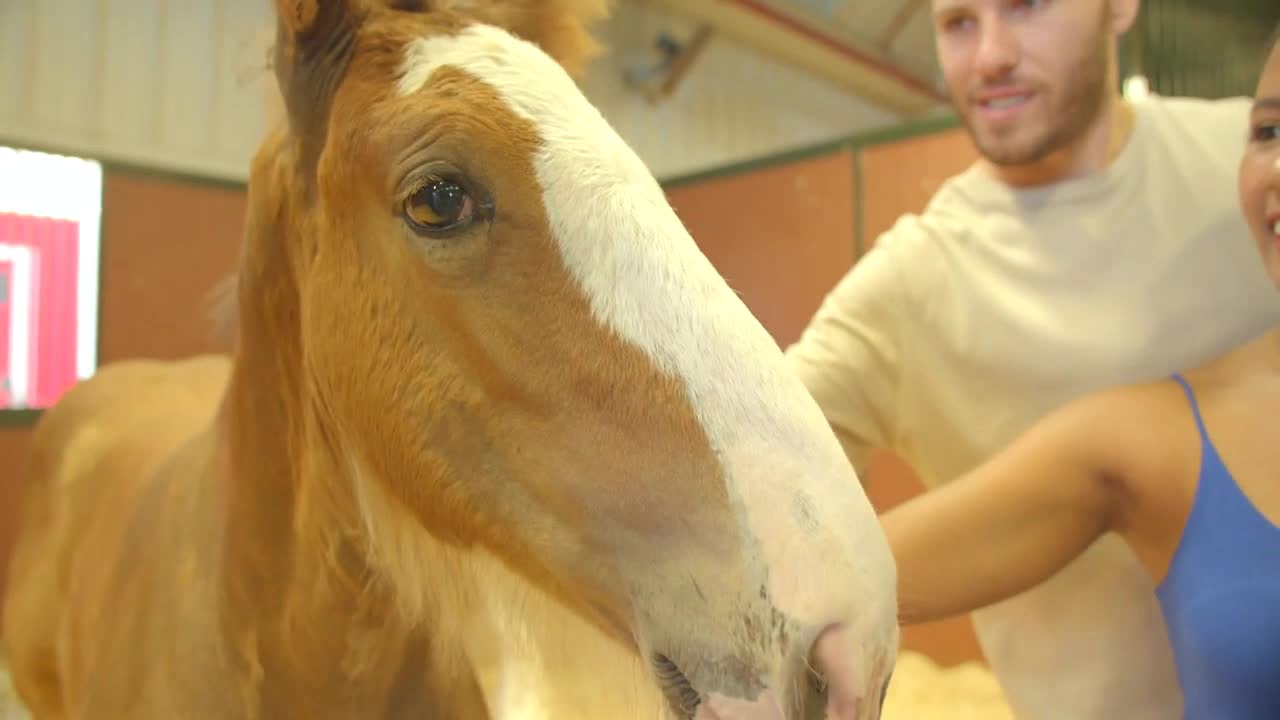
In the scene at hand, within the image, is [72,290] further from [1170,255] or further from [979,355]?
[1170,255]

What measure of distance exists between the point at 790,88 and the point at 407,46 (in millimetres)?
4070

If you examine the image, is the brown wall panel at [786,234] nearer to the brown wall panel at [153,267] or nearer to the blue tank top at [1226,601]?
the brown wall panel at [153,267]

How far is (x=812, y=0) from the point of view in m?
3.78

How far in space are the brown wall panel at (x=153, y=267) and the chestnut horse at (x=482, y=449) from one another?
1317 millimetres

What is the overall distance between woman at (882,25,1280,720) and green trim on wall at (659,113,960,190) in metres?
1.54

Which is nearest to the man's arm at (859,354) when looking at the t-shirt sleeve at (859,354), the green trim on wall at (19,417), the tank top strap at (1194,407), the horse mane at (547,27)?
the t-shirt sleeve at (859,354)

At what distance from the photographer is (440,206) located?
23.4 inches

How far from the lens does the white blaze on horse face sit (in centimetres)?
46

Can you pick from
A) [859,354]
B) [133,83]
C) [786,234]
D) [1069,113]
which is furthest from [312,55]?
[133,83]

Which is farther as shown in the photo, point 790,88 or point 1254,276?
point 790,88

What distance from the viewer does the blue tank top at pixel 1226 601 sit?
682 mm

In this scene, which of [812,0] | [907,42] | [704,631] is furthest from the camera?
[907,42]

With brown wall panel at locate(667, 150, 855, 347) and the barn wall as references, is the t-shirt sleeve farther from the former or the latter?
the barn wall

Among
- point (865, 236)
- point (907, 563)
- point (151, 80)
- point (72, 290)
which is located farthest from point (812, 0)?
point (907, 563)
